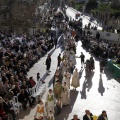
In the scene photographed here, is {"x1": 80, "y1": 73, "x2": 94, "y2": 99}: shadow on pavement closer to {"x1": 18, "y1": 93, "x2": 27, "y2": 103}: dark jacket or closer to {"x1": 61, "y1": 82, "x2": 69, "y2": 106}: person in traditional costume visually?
{"x1": 61, "y1": 82, "x2": 69, "y2": 106}: person in traditional costume

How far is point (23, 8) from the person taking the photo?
21.5 meters

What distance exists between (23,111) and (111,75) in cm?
842

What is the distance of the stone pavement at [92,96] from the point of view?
13002 mm

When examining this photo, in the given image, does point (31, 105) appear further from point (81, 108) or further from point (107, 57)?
point (107, 57)

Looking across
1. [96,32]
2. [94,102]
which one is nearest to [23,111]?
[94,102]

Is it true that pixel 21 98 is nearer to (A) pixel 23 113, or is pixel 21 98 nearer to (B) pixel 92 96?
(A) pixel 23 113

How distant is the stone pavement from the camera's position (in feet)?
42.7

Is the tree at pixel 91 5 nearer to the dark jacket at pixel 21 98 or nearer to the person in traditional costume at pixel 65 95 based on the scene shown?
the person in traditional costume at pixel 65 95

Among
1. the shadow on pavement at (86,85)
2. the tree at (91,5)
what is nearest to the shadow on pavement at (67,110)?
the shadow on pavement at (86,85)

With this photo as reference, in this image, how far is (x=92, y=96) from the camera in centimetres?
1529

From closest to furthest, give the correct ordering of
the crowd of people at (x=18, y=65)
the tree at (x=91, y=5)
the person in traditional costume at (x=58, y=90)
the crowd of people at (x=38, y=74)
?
the crowd of people at (x=38, y=74) < the crowd of people at (x=18, y=65) < the person in traditional costume at (x=58, y=90) < the tree at (x=91, y=5)

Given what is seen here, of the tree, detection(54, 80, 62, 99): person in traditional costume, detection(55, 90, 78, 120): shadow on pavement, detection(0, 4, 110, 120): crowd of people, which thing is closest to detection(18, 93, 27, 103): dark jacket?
detection(0, 4, 110, 120): crowd of people

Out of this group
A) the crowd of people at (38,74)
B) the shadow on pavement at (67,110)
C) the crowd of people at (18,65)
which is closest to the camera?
the crowd of people at (38,74)

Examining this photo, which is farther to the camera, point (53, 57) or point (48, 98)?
point (53, 57)
